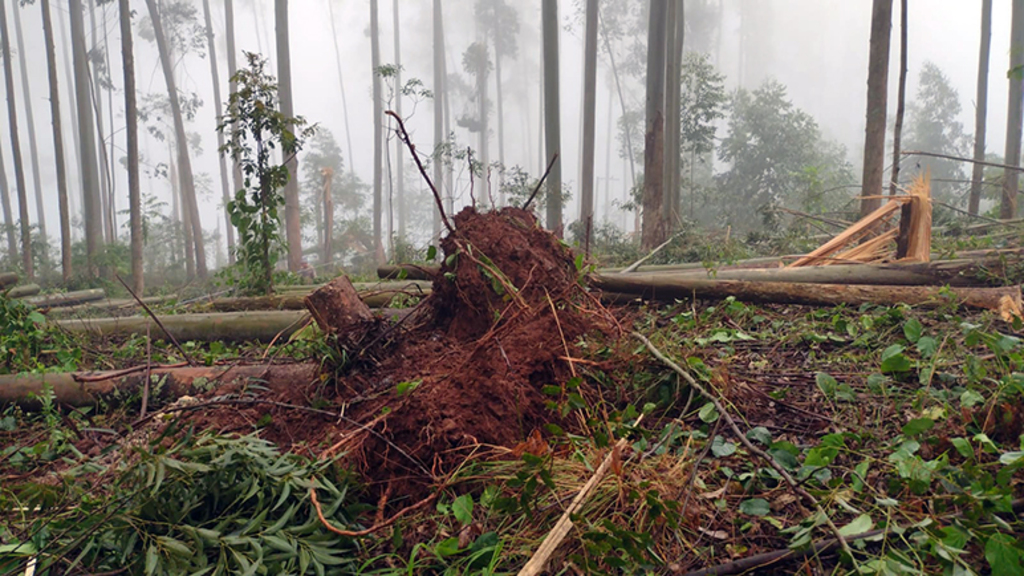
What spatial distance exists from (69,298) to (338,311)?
10906 millimetres

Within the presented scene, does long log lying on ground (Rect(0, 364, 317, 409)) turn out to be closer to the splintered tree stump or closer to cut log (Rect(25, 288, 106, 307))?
the splintered tree stump

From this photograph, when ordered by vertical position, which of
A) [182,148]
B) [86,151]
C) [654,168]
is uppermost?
[182,148]

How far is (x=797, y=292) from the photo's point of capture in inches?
158

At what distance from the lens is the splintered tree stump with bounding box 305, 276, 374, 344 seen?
295 cm

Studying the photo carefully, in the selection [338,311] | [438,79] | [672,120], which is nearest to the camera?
[338,311]

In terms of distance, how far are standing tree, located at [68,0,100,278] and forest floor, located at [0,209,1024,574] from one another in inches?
558

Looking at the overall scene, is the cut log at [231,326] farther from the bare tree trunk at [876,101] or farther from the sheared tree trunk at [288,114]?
the sheared tree trunk at [288,114]

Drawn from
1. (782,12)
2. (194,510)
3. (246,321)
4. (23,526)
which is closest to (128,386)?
(246,321)

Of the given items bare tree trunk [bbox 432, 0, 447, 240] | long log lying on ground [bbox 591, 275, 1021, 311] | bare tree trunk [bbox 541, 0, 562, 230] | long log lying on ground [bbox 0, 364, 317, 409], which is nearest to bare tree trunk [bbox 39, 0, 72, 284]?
bare tree trunk [bbox 541, 0, 562, 230]

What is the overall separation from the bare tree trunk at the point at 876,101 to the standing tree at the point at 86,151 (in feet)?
52.0

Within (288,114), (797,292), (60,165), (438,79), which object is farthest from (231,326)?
(438,79)

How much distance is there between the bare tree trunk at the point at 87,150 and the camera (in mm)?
14906

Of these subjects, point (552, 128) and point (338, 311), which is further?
point (552, 128)

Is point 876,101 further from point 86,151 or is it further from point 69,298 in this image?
point 86,151
